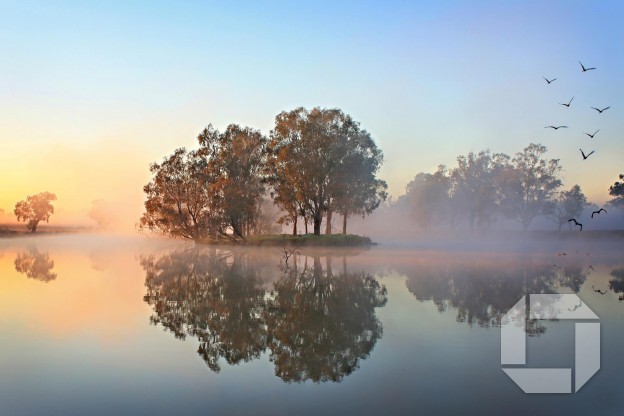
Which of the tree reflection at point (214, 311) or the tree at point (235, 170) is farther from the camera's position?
the tree at point (235, 170)

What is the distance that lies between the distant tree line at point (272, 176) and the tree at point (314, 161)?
0.54 ft

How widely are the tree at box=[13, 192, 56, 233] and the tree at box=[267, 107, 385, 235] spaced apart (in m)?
113

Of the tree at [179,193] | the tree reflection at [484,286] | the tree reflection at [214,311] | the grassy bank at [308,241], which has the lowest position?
the tree reflection at [214,311]

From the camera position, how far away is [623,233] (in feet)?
340

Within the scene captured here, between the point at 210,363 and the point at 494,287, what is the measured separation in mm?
20326

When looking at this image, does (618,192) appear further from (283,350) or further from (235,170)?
(283,350)

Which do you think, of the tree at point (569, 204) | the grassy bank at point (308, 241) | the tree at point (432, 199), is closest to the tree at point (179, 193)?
the grassy bank at point (308, 241)

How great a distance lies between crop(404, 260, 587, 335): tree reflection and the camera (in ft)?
63.7

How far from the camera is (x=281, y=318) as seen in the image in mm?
18266

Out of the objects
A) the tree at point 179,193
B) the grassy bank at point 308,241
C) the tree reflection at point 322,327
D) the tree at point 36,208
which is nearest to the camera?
the tree reflection at point 322,327

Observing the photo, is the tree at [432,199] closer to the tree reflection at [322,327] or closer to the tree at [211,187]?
the tree at [211,187]

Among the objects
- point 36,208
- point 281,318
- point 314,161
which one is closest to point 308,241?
point 314,161

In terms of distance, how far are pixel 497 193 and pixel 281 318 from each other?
4652 inches

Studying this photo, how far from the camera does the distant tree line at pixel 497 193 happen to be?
118 meters
